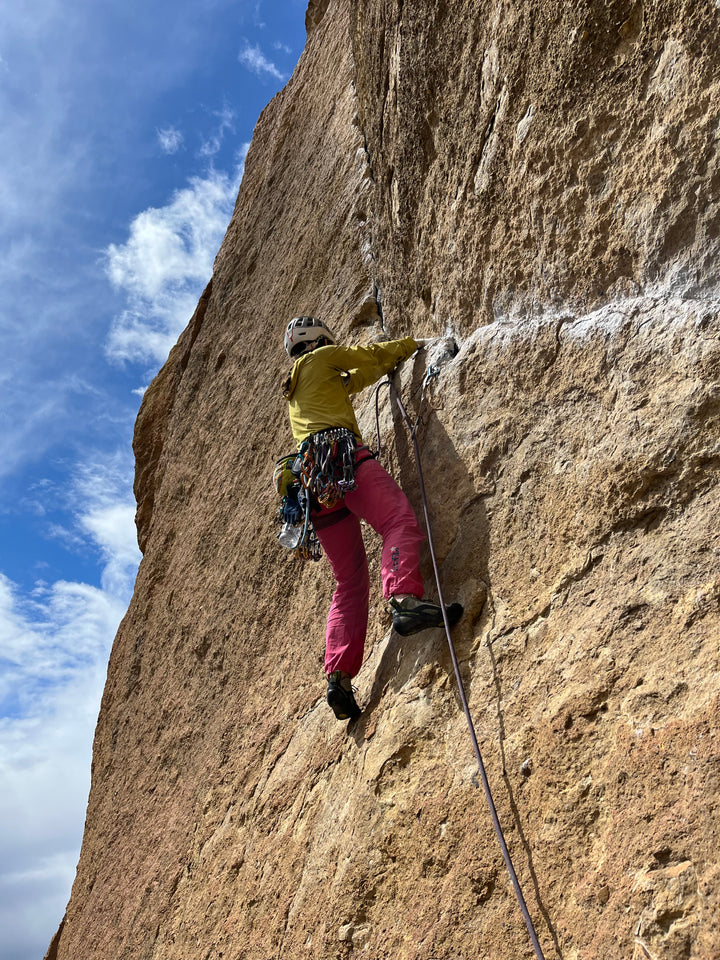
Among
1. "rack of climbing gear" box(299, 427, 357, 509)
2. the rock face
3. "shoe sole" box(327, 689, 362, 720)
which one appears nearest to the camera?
the rock face

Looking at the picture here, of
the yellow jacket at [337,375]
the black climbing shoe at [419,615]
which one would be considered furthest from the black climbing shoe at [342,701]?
the yellow jacket at [337,375]

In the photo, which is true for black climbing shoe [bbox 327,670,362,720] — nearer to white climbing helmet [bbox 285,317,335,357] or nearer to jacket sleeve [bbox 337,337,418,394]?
jacket sleeve [bbox 337,337,418,394]

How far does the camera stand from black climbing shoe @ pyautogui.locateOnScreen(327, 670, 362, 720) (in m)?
3.45

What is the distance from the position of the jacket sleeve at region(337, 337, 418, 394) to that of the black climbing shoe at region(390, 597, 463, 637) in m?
1.35

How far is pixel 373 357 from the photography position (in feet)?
13.4

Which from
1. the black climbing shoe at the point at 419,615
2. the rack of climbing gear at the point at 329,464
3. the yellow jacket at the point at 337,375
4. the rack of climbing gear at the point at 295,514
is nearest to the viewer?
the black climbing shoe at the point at 419,615

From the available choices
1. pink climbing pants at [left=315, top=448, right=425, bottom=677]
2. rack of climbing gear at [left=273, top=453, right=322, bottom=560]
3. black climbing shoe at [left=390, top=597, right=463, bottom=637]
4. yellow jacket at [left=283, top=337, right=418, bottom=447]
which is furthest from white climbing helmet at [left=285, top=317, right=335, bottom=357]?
black climbing shoe at [left=390, top=597, right=463, bottom=637]

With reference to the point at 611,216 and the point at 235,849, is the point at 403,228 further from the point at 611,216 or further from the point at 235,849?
the point at 235,849

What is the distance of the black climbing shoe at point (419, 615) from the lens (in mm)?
3127

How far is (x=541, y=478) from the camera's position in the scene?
3045 millimetres

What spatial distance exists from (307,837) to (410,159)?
3.30 meters

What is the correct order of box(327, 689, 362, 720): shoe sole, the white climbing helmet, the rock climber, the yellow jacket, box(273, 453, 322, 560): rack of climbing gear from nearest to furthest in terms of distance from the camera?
the rock climber < box(327, 689, 362, 720): shoe sole < box(273, 453, 322, 560): rack of climbing gear < the yellow jacket < the white climbing helmet

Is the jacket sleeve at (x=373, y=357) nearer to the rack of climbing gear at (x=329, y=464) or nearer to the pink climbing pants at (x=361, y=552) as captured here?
the rack of climbing gear at (x=329, y=464)

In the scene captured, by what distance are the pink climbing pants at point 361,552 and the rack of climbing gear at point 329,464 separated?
0.21 ft
